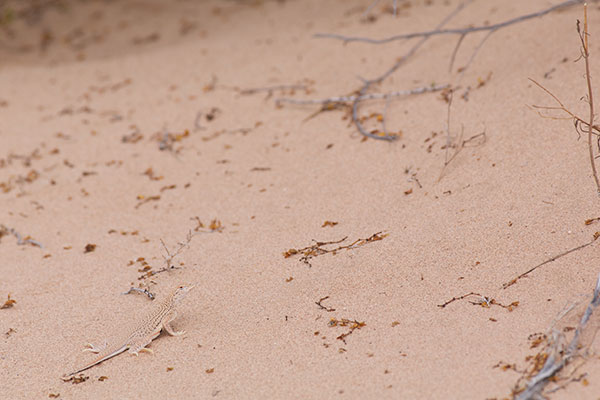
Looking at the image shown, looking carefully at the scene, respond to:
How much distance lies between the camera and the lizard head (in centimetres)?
342

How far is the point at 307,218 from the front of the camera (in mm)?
4305

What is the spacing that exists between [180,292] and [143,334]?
0.31 m

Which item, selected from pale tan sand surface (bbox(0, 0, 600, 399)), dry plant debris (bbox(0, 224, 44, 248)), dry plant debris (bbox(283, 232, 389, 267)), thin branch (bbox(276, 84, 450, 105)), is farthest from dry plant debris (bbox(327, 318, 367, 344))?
thin branch (bbox(276, 84, 450, 105))

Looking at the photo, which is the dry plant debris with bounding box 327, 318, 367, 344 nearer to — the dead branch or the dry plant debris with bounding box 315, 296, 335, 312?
the dry plant debris with bounding box 315, 296, 335, 312

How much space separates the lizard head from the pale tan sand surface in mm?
111

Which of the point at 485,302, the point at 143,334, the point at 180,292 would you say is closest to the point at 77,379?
the point at 143,334

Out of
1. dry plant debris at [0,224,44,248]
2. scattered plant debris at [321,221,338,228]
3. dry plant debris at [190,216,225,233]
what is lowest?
dry plant debris at [0,224,44,248]

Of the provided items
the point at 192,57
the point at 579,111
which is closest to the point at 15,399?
the point at 579,111

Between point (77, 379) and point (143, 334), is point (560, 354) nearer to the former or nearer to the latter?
point (143, 334)

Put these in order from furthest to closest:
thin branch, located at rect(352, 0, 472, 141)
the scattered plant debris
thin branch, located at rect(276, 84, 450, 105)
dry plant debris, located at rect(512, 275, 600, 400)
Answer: thin branch, located at rect(276, 84, 450, 105) < thin branch, located at rect(352, 0, 472, 141) < the scattered plant debris < dry plant debris, located at rect(512, 275, 600, 400)

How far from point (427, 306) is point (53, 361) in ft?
6.36

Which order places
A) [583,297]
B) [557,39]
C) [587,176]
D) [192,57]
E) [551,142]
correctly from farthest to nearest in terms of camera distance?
[192,57] → [557,39] → [551,142] → [587,176] → [583,297]

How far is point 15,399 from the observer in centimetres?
300

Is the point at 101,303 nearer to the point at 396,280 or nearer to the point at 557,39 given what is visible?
the point at 396,280
